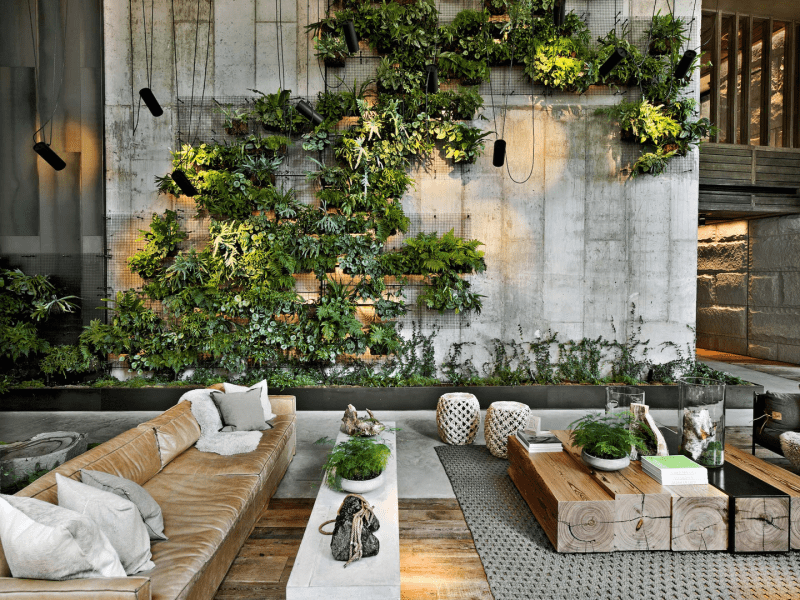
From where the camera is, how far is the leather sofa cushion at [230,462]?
2.76 meters

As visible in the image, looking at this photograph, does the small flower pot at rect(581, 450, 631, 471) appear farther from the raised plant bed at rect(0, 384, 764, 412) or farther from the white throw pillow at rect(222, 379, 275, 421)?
the raised plant bed at rect(0, 384, 764, 412)

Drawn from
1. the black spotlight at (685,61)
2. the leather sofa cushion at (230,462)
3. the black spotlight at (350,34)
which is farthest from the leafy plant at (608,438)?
the black spotlight at (350,34)

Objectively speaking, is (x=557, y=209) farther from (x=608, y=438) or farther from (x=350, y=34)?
(x=608, y=438)

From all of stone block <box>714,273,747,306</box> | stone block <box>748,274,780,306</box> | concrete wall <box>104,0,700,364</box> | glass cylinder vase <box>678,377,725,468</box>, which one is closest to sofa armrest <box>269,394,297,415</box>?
concrete wall <box>104,0,700,364</box>

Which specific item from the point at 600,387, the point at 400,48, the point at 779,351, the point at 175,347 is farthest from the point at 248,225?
the point at 779,351

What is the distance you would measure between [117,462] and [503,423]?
2.85m

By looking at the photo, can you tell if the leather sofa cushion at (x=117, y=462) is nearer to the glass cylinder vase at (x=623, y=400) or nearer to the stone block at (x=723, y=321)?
the glass cylinder vase at (x=623, y=400)

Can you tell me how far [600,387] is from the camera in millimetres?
5664

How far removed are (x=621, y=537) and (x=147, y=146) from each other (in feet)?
21.9

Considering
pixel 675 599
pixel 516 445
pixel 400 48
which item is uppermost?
pixel 400 48

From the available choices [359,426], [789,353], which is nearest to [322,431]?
[359,426]

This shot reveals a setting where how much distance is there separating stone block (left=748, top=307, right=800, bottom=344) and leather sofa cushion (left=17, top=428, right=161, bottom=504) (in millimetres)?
10094

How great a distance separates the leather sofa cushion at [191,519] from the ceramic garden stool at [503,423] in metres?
2.10

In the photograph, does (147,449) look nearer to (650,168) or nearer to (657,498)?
(657,498)
